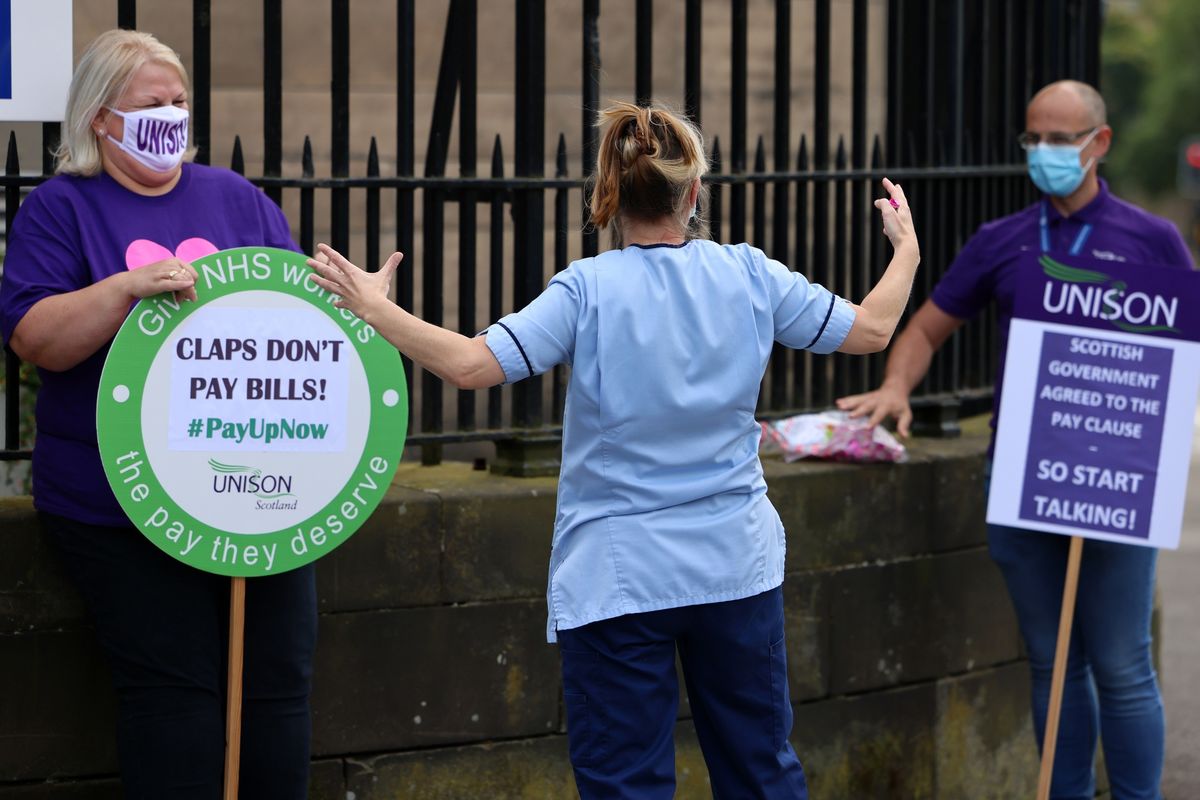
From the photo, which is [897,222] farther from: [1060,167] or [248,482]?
[248,482]

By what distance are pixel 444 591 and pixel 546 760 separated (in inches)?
20.9

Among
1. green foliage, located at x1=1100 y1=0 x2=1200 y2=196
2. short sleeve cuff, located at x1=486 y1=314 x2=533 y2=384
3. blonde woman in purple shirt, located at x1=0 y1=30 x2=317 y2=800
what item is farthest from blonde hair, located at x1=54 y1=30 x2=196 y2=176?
green foliage, located at x1=1100 y1=0 x2=1200 y2=196

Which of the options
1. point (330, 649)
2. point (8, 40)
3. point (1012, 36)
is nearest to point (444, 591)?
point (330, 649)

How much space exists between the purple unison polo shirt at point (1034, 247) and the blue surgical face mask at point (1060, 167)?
84 millimetres

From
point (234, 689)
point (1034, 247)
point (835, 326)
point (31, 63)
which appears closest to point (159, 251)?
point (31, 63)

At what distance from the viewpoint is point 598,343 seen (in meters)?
3.34

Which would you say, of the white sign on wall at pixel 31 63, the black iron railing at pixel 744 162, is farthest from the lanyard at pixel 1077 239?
the white sign on wall at pixel 31 63

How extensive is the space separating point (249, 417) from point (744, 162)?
1948mm

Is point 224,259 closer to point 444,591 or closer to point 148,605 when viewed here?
point 148,605

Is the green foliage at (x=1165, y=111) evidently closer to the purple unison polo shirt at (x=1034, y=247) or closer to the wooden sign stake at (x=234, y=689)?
the purple unison polo shirt at (x=1034, y=247)

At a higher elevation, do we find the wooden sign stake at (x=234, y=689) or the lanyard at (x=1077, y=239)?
the lanyard at (x=1077, y=239)

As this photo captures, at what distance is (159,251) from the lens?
12.4ft

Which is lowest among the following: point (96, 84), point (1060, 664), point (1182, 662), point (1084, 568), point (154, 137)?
point (1182, 662)

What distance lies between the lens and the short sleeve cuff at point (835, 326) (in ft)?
11.5
